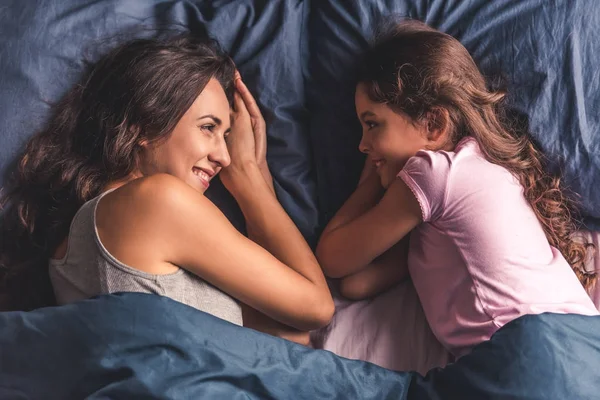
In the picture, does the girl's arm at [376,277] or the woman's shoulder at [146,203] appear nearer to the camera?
the woman's shoulder at [146,203]

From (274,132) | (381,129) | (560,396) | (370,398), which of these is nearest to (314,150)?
(274,132)

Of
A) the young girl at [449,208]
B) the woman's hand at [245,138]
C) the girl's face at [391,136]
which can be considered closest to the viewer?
the young girl at [449,208]

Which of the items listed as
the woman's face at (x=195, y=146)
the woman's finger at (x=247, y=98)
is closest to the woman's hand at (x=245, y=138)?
the woman's finger at (x=247, y=98)

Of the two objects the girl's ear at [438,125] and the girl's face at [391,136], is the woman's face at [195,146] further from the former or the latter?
the girl's ear at [438,125]

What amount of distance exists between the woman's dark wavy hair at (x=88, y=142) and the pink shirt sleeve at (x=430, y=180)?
44cm

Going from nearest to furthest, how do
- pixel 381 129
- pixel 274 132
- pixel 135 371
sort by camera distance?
pixel 135 371 < pixel 381 129 < pixel 274 132

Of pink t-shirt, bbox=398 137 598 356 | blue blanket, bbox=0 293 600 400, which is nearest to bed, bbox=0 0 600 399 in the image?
blue blanket, bbox=0 293 600 400

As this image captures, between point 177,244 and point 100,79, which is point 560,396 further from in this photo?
point 100,79

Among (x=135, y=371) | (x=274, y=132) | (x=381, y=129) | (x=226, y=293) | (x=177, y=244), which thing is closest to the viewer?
(x=135, y=371)

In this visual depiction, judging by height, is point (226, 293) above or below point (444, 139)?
below

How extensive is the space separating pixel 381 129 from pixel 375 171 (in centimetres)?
12

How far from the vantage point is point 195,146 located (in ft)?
4.35

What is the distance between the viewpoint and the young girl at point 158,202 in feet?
3.84

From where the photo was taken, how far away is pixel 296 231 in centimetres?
145
